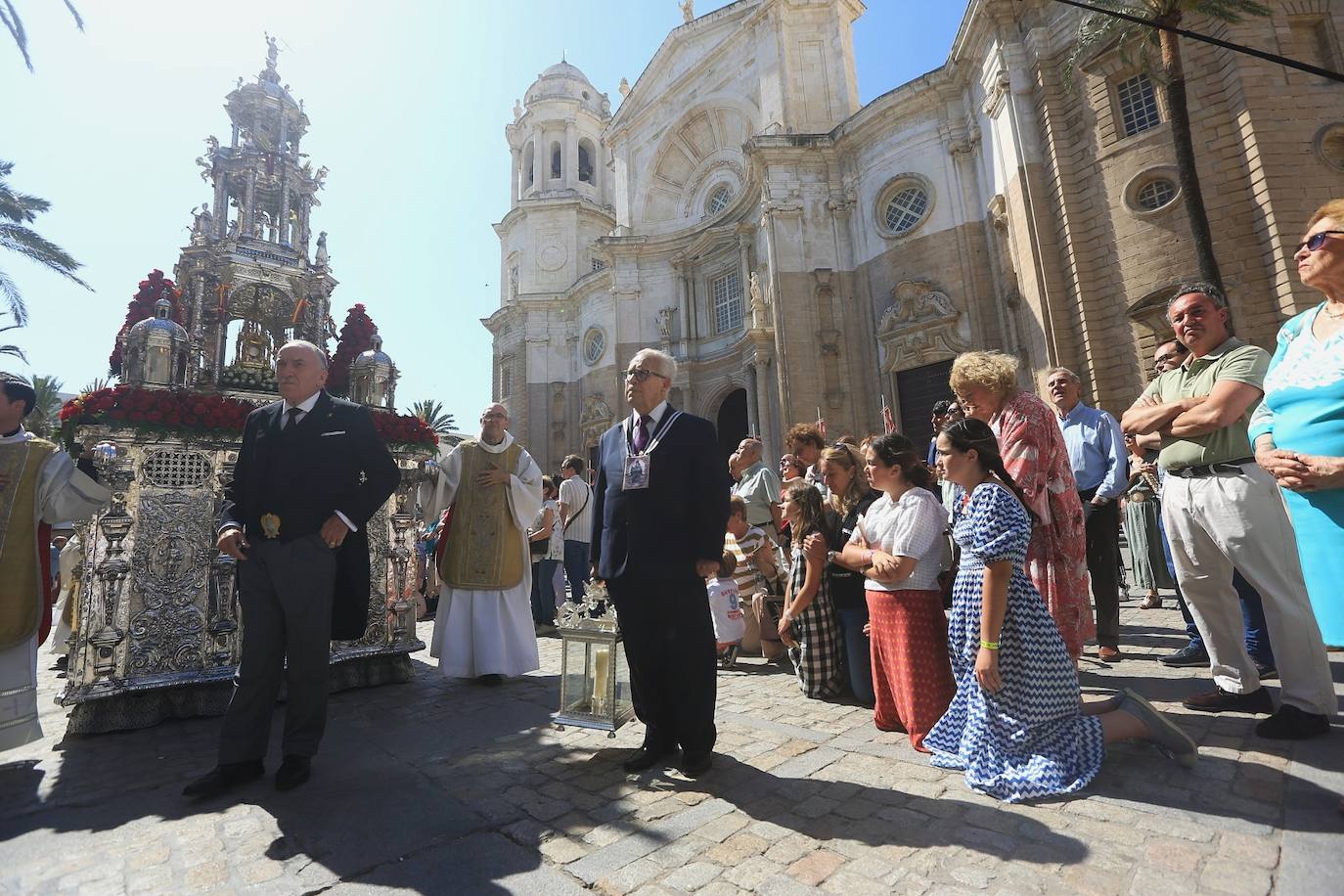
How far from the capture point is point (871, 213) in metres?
19.0

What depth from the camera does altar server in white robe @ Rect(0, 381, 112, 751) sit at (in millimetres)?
3635

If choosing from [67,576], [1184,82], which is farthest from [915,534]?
[1184,82]

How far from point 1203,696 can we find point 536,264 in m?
31.6

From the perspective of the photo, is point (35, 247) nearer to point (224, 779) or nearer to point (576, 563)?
point (576, 563)

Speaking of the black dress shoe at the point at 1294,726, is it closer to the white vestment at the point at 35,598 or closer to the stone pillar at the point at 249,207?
the white vestment at the point at 35,598

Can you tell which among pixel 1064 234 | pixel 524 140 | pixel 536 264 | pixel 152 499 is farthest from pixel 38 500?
pixel 524 140

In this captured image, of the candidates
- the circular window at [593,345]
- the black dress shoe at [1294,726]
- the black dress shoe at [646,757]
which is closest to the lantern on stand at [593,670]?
the black dress shoe at [646,757]

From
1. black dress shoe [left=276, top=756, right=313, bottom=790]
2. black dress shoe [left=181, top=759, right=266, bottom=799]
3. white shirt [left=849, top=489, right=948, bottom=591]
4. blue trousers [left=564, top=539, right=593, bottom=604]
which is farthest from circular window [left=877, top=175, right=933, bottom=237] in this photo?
black dress shoe [left=181, top=759, right=266, bottom=799]

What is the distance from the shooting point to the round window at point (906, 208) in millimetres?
17922

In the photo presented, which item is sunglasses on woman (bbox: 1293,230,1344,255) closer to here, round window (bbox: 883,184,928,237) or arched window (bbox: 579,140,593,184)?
round window (bbox: 883,184,928,237)

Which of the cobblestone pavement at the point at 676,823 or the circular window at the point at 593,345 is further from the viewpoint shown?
the circular window at the point at 593,345

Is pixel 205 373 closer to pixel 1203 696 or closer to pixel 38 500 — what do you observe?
pixel 38 500

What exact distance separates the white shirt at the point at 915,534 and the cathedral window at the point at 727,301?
20289 millimetres

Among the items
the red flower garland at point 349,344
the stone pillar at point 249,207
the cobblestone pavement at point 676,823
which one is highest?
the stone pillar at point 249,207
